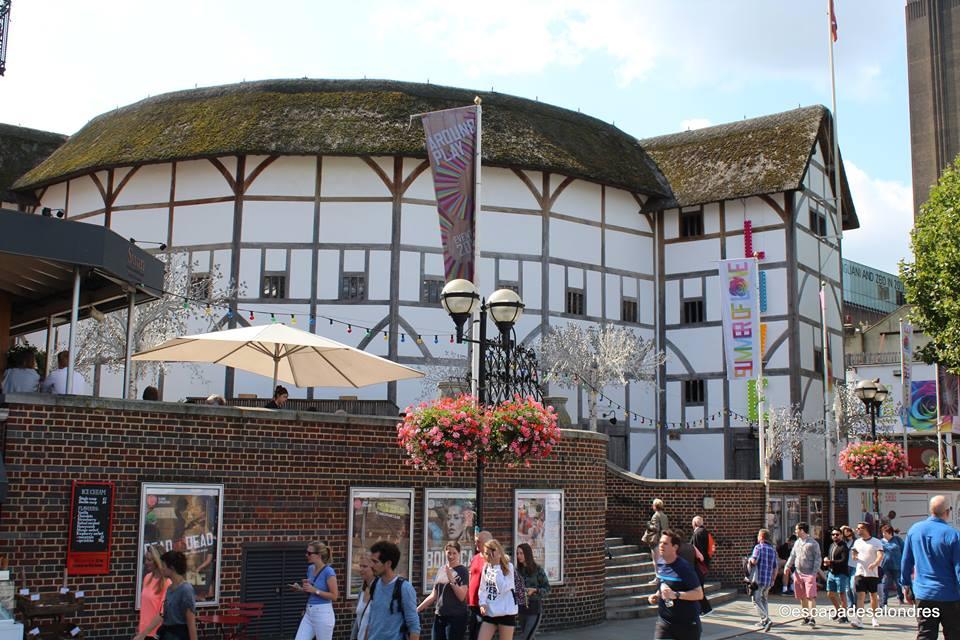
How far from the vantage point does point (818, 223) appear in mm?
37750

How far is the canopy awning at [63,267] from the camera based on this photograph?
11375 mm

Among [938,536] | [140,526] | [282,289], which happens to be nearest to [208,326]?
[282,289]

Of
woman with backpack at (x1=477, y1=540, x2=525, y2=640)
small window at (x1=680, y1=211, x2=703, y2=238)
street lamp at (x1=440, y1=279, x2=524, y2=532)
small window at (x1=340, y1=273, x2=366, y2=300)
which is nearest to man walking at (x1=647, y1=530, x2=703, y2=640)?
woman with backpack at (x1=477, y1=540, x2=525, y2=640)

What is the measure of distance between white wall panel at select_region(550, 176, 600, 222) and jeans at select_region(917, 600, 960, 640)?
85.9 ft

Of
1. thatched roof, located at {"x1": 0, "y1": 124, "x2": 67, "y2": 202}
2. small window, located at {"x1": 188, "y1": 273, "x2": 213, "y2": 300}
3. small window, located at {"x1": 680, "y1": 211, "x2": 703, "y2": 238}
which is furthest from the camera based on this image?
thatched roof, located at {"x1": 0, "y1": 124, "x2": 67, "y2": 202}

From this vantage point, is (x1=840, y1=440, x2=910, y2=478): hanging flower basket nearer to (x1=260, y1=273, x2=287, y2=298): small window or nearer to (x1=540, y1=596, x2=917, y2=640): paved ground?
(x1=540, y1=596, x2=917, y2=640): paved ground

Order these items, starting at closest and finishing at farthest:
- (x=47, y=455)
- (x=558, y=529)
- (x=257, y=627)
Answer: (x=47, y=455) < (x=257, y=627) < (x=558, y=529)

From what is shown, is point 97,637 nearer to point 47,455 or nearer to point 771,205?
point 47,455

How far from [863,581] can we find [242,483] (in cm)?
1011

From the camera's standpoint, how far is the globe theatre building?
Result: 32.0m

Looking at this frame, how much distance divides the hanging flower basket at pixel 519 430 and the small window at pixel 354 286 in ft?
63.8

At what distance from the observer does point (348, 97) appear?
→ 113 ft

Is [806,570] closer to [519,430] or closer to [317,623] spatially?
[519,430]

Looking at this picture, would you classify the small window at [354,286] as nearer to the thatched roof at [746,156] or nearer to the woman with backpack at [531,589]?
the thatched roof at [746,156]
